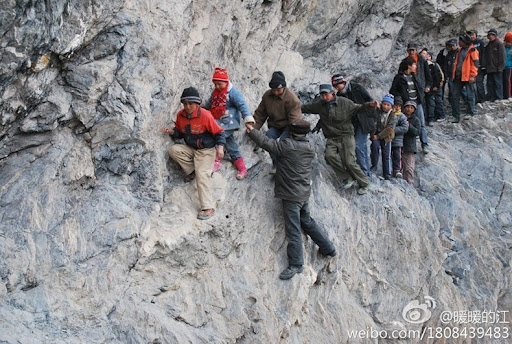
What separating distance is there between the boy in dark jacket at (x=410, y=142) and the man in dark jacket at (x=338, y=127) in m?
1.82

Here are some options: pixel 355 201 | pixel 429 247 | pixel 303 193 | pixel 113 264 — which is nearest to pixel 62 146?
pixel 113 264

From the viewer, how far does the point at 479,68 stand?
14070 mm

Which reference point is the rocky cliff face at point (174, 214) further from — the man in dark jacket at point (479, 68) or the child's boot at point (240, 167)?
the man in dark jacket at point (479, 68)

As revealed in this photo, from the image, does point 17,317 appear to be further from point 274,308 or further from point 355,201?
point 355,201

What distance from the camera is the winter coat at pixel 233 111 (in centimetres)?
898

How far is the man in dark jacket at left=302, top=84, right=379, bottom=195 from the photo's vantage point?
32.4 ft

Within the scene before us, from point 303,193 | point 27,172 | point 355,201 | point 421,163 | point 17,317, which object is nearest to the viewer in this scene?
point 17,317

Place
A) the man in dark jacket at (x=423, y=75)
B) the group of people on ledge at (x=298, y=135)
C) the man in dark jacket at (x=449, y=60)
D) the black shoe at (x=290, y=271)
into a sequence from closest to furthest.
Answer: the group of people on ledge at (x=298, y=135) < the black shoe at (x=290, y=271) < the man in dark jacket at (x=423, y=75) < the man in dark jacket at (x=449, y=60)

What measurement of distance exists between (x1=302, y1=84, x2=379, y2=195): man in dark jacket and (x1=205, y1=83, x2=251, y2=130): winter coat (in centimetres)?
158

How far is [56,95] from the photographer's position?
282 inches

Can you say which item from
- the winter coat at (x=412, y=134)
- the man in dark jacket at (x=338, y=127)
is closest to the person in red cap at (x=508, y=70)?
the winter coat at (x=412, y=134)

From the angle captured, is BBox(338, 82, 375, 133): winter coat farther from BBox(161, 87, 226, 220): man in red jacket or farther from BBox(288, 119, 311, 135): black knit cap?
BBox(161, 87, 226, 220): man in red jacket

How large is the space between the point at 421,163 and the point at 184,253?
6.85 m

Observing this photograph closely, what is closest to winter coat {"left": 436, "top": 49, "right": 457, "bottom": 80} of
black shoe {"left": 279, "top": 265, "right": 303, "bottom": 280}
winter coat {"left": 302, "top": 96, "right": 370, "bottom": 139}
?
winter coat {"left": 302, "top": 96, "right": 370, "bottom": 139}
